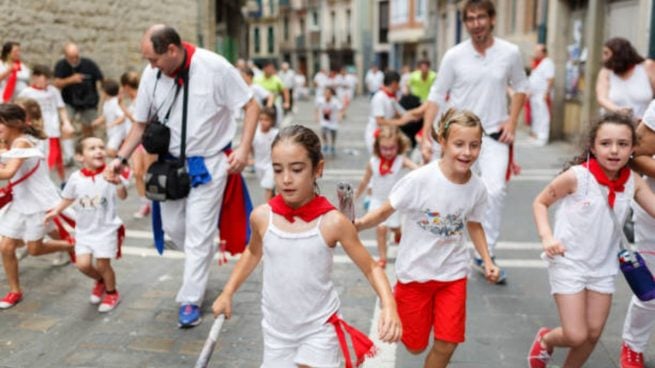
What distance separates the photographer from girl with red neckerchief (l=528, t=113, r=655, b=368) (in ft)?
11.1

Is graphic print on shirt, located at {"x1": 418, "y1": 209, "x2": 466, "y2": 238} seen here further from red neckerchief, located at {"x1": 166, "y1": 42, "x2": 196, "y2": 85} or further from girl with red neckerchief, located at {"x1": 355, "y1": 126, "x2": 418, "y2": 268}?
girl with red neckerchief, located at {"x1": 355, "y1": 126, "x2": 418, "y2": 268}

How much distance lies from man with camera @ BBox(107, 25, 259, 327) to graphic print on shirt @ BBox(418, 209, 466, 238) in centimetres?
162

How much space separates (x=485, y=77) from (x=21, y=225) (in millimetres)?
3567

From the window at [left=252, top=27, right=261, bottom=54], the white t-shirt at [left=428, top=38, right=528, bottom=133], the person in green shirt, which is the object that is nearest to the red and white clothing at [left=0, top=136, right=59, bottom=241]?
the white t-shirt at [left=428, top=38, right=528, bottom=133]

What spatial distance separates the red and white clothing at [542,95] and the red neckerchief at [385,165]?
9477mm

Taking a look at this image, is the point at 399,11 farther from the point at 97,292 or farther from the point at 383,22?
the point at 97,292

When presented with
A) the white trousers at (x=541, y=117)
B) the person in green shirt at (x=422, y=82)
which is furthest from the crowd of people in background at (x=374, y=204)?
the white trousers at (x=541, y=117)

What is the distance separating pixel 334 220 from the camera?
2.86m

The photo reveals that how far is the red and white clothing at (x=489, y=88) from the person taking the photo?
214 inches

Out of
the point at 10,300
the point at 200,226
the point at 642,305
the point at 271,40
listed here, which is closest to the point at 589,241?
the point at 642,305

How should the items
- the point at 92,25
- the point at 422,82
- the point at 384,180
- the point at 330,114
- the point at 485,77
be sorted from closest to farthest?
the point at 485,77, the point at 384,180, the point at 422,82, the point at 92,25, the point at 330,114

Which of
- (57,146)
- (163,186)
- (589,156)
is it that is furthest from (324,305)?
(57,146)

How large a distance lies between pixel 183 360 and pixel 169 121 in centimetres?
154

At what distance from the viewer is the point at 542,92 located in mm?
14961
